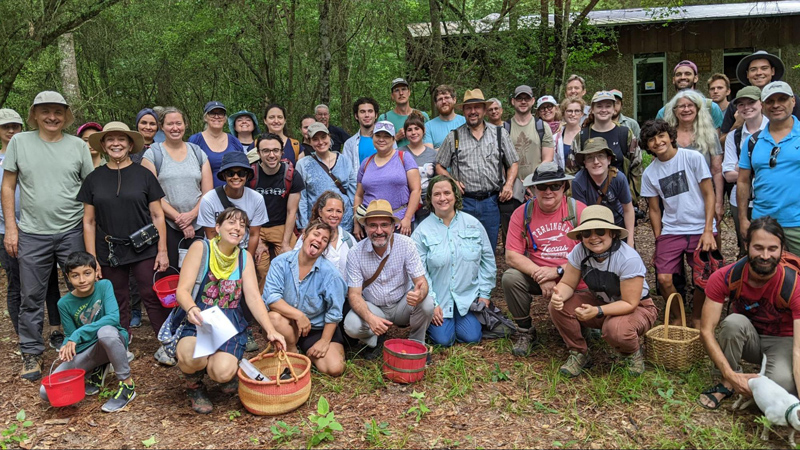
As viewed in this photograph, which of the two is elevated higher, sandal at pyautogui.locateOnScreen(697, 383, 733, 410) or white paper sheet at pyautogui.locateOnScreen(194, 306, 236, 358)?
white paper sheet at pyautogui.locateOnScreen(194, 306, 236, 358)

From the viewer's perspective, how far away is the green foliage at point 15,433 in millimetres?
3764

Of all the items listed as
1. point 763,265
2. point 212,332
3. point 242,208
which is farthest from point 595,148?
point 212,332

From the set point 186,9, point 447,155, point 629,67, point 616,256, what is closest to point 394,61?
point 186,9

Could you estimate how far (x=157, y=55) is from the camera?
541 inches

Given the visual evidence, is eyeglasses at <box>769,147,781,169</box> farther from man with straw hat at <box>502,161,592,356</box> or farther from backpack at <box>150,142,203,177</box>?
backpack at <box>150,142,203,177</box>

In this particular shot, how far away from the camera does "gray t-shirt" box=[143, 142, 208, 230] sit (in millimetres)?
5234

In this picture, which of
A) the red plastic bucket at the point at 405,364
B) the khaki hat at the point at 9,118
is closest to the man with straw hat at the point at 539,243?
the red plastic bucket at the point at 405,364

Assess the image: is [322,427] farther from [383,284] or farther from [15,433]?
[15,433]

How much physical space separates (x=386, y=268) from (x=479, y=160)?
1.74 meters

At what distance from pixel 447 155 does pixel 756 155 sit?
2.74m

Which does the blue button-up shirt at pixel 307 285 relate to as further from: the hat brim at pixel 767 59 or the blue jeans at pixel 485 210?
the hat brim at pixel 767 59

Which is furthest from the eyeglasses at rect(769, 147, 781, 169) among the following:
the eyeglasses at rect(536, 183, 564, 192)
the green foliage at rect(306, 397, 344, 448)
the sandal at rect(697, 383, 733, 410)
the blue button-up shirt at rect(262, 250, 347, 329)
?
the green foliage at rect(306, 397, 344, 448)

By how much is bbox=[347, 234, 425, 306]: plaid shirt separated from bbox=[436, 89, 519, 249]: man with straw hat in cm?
130

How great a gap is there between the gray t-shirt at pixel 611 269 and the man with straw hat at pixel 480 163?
150 cm
